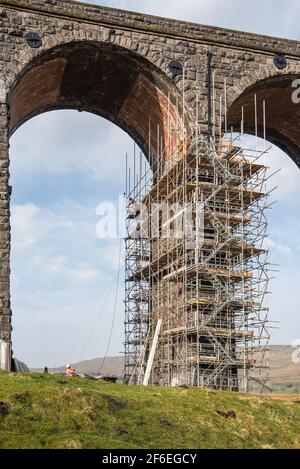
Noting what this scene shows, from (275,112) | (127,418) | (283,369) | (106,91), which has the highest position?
(106,91)

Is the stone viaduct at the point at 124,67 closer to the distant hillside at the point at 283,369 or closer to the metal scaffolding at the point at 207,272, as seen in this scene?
the metal scaffolding at the point at 207,272

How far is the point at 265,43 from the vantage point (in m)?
27.2

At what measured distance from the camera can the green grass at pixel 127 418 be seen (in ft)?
41.3

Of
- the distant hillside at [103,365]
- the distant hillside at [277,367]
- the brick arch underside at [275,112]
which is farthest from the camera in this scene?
the distant hillside at [103,365]

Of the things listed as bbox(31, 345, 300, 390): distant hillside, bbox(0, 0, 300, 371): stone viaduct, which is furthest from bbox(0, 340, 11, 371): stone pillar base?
bbox(31, 345, 300, 390): distant hillside

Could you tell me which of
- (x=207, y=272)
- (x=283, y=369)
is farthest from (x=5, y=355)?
(x=283, y=369)

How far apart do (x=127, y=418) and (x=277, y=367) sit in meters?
88.5

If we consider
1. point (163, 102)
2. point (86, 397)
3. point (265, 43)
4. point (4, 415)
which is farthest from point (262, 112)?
point (4, 415)

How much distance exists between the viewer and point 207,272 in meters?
23.8

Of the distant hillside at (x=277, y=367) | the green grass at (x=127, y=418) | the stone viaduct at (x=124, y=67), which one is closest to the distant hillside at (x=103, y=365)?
the distant hillside at (x=277, y=367)

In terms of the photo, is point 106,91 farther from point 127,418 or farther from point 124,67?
point 127,418

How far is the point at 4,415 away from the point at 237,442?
4.63m

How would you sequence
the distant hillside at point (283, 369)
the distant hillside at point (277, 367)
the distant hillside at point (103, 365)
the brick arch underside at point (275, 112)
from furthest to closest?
the distant hillside at point (103, 365) < the distant hillside at point (277, 367) < the distant hillside at point (283, 369) < the brick arch underside at point (275, 112)

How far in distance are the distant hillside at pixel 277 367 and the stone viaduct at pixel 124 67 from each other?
4429cm
